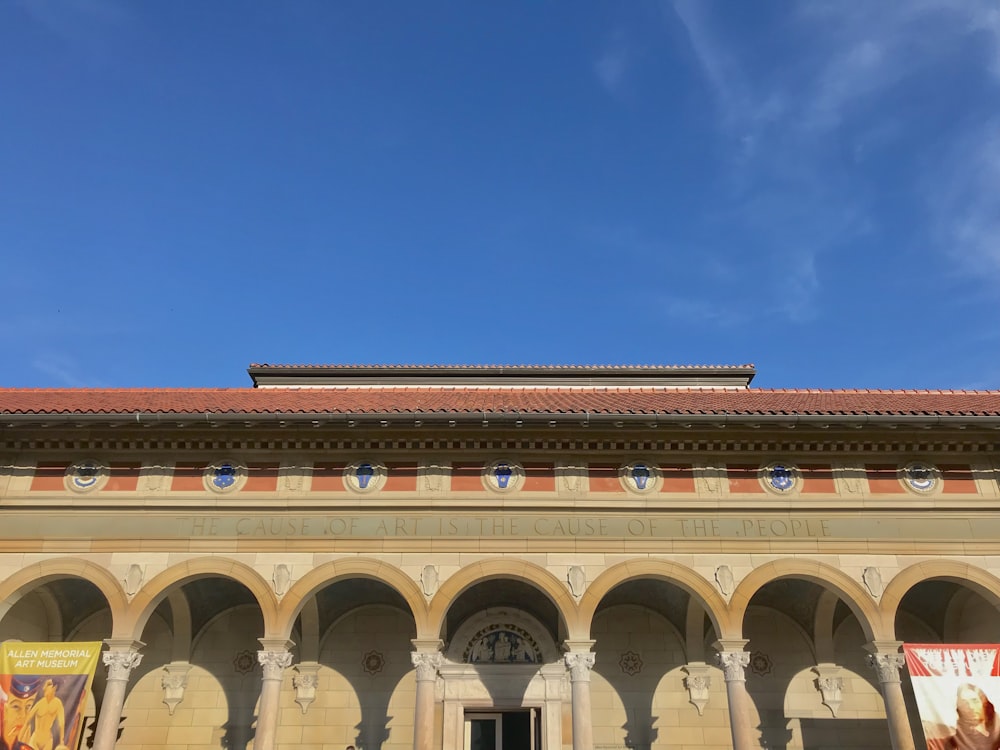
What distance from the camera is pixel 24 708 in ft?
40.7

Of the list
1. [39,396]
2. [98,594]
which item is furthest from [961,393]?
[39,396]

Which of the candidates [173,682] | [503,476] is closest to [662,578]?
[503,476]

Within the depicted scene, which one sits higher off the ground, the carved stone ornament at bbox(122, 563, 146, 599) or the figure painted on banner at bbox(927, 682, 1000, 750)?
the carved stone ornament at bbox(122, 563, 146, 599)

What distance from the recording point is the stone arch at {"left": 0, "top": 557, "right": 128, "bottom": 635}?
42.5 feet

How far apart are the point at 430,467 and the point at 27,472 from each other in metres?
7.25

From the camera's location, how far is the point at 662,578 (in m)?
13.2

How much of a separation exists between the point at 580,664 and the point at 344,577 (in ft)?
13.8

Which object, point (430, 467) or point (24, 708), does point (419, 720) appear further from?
point (24, 708)

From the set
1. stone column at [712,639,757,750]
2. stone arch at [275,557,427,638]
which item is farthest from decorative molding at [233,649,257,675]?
stone column at [712,639,757,750]

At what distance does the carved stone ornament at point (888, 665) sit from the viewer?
12.6 m

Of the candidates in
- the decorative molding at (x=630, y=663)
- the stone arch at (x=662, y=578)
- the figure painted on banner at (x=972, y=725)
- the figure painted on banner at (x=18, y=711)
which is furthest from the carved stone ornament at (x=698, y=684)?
the figure painted on banner at (x=18, y=711)

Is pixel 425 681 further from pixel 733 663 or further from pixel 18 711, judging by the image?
pixel 18 711

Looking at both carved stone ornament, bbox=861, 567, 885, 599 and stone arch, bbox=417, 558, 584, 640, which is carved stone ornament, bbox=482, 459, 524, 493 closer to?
stone arch, bbox=417, 558, 584, 640

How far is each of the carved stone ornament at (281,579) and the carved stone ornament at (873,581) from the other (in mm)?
9718
